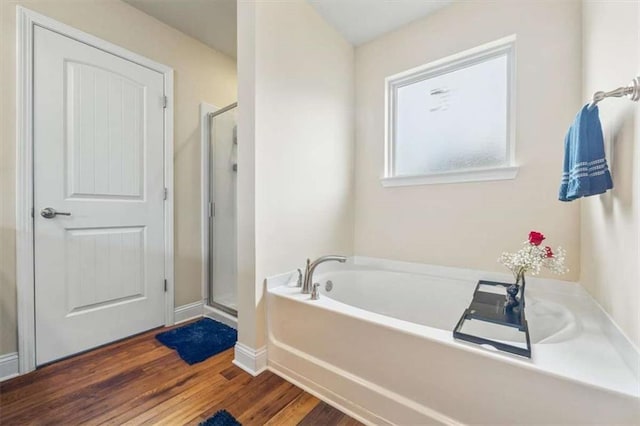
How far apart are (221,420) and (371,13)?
2.67m

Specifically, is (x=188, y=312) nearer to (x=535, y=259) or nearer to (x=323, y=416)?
(x=323, y=416)

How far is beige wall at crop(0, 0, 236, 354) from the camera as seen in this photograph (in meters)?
1.49

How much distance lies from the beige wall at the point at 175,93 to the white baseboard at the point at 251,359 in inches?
36.7

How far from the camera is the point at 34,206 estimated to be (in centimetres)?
159

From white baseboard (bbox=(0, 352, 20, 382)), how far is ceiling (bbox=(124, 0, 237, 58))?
240 centimetres

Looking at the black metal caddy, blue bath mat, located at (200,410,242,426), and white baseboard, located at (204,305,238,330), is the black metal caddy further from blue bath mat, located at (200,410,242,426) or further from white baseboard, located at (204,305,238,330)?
white baseboard, located at (204,305,238,330)

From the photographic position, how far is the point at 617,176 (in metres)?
1.07

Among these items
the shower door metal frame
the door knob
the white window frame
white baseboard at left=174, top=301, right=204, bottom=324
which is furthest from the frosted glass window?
the door knob

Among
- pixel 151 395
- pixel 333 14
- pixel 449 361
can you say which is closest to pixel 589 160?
pixel 449 361

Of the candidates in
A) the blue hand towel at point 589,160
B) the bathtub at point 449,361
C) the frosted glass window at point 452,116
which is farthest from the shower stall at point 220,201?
the blue hand towel at point 589,160

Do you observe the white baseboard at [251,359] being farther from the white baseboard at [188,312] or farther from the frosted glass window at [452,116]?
the frosted glass window at [452,116]

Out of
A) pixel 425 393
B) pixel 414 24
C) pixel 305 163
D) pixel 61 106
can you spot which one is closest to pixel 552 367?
pixel 425 393

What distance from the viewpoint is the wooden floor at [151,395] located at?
1247 mm

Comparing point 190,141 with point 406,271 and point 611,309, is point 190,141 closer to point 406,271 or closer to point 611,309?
point 406,271
